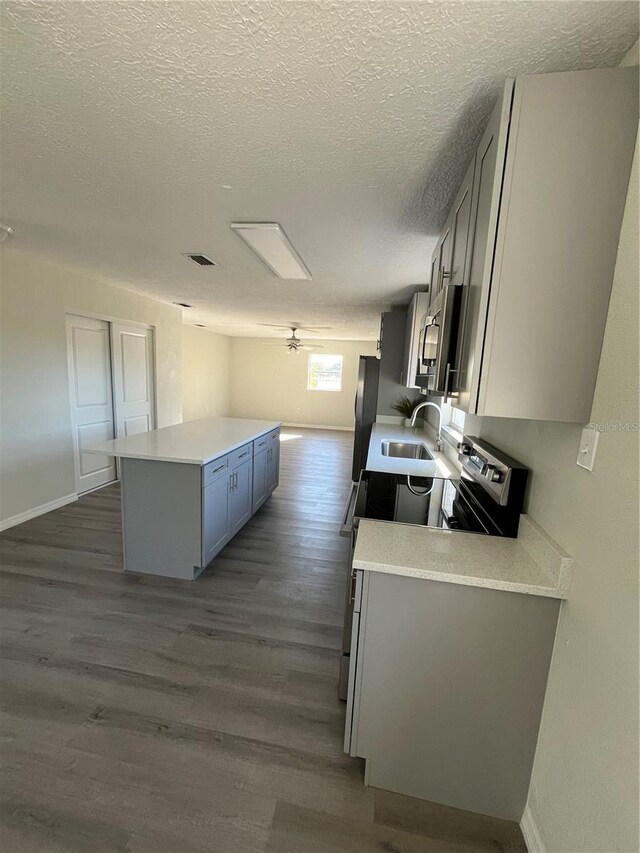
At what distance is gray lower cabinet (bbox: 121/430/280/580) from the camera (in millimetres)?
2508

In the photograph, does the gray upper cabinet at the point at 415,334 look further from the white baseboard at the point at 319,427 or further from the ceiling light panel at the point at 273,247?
the white baseboard at the point at 319,427

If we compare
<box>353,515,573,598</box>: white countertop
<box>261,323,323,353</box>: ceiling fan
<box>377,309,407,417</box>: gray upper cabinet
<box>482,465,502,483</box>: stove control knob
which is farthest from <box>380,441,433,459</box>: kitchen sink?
<box>261,323,323,353</box>: ceiling fan

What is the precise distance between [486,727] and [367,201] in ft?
7.34

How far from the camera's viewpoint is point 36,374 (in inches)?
134

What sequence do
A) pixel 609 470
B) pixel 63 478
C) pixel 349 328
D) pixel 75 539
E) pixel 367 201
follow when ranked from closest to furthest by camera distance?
pixel 609 470 < pixel 367 201 < pixel 75 539 < pixel 63 478 < pixel 349 328

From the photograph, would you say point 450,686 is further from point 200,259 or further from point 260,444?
point 200,259

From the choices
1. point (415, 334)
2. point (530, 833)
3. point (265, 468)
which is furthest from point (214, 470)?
point (530, 833)

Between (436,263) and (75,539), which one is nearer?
(436,263)

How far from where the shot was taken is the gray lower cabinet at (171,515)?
251 cm

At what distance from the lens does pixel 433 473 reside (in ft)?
7.88

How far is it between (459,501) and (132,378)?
4480mm

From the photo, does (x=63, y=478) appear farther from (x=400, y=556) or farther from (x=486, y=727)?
(x=486, y=727)

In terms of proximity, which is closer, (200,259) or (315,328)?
(200,259)

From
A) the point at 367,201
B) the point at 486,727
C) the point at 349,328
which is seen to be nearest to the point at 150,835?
the point at 486,727
